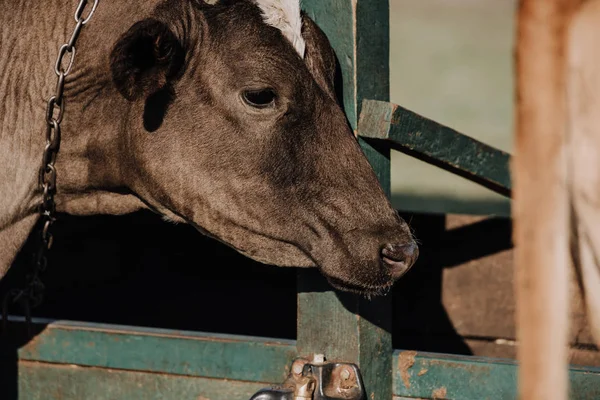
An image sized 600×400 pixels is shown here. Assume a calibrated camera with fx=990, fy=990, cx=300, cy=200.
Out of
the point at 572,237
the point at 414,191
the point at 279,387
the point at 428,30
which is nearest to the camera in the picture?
the point at 572,237

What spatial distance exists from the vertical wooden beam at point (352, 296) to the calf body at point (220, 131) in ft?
0.23

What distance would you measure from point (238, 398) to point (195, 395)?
15 centimetres

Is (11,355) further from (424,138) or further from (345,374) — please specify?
(424,138)

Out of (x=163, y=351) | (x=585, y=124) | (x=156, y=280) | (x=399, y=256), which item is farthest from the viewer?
(x=156, y=280)

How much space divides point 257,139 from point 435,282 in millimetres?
1699

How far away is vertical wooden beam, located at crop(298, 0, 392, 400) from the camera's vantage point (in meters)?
2.93

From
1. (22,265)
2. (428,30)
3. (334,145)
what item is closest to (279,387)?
(334,145)

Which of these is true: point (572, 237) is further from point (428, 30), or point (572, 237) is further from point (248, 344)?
point (428, 30)

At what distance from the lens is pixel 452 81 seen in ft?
63.7

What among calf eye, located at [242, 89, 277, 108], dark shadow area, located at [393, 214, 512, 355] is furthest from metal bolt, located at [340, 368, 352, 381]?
dark shadow area, located at [393, 214, 512, 355]

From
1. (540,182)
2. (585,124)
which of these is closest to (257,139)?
(585,124)

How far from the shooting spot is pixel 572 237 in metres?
1.87

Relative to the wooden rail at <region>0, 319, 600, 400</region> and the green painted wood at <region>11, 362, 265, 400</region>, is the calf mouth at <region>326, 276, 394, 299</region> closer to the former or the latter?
the wooden rail at <region>0, 319, 600, 400</region>

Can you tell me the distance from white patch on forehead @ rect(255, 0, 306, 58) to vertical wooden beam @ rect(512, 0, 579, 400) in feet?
4.89
